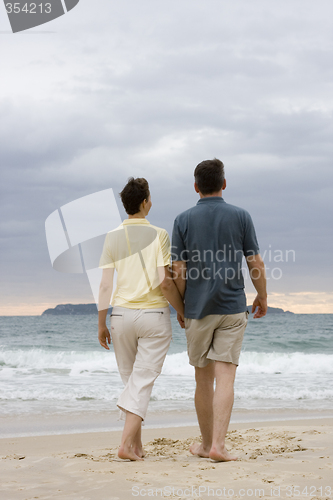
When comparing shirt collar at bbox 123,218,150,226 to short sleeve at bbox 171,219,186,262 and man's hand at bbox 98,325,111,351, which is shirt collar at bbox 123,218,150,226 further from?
man's hand at bbox 98,325,111,351

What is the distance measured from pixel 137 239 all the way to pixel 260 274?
0.88 metres

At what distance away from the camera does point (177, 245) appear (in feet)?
10.1

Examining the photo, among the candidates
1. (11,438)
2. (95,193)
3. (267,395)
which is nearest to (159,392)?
(267,395)

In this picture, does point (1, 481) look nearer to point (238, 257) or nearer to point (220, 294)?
point (220, 294)

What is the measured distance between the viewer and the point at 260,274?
302 cm

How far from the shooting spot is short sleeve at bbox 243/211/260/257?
3.04m

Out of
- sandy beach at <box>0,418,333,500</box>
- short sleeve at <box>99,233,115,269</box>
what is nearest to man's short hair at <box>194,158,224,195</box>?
short sleeve at <box>99,233,115,269</box>

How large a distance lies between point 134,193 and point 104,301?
0.79m

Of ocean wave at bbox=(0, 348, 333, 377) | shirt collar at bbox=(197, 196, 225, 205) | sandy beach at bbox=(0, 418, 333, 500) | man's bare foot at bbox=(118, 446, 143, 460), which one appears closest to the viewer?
sandy beach at bbox=(0, 418, 333, 500)

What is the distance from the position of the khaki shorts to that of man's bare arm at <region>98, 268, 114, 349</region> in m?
0.59

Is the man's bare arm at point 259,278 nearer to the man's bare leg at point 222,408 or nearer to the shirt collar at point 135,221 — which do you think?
the man's bare leg at point 222,408

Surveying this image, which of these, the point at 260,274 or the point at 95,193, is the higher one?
the point at 95,193

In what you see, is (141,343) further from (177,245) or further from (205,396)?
(177,245)

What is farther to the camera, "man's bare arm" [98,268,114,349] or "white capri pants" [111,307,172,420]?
"man's bare arm" [98,268,114,349]
